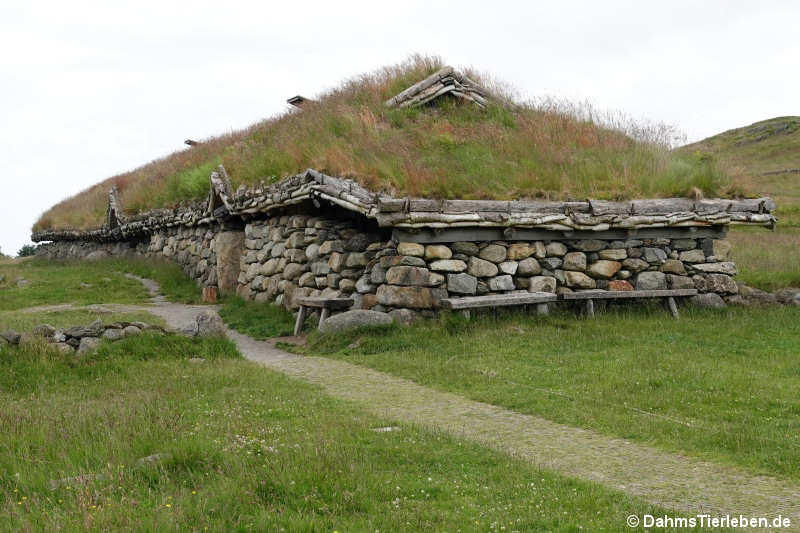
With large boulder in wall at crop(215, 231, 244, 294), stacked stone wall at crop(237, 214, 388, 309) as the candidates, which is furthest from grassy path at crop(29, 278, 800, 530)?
large boulder in wall at crop(215, 231, 244, 294)

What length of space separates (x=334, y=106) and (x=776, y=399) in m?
11.9

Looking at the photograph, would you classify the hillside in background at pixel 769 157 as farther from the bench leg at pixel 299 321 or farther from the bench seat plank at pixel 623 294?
the bench leg at pixel 299 321

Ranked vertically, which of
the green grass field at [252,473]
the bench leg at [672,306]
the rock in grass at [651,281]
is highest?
the rock in grass at [651,281]

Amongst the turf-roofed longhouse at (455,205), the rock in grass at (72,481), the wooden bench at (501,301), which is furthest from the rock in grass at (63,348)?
the wooden bench at (501,301)

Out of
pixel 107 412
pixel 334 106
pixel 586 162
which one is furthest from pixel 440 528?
pixel 334 106

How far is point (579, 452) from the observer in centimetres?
580

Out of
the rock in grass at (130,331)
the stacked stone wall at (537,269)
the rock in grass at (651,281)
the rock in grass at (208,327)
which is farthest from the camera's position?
the rock in grass at (651,281)

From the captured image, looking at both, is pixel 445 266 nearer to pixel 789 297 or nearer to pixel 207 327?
pixel 207 327

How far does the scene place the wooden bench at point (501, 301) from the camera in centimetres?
1153

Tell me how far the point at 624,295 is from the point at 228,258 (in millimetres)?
9782

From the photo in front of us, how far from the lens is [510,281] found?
40.4 feet

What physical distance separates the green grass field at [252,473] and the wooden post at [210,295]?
9664mm

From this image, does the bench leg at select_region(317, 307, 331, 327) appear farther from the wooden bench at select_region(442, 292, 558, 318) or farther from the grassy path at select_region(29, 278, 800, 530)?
the grassy path at select_region(29, 278, 800, 530)

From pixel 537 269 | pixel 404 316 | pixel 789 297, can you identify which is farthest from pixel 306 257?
pixel 789 297
